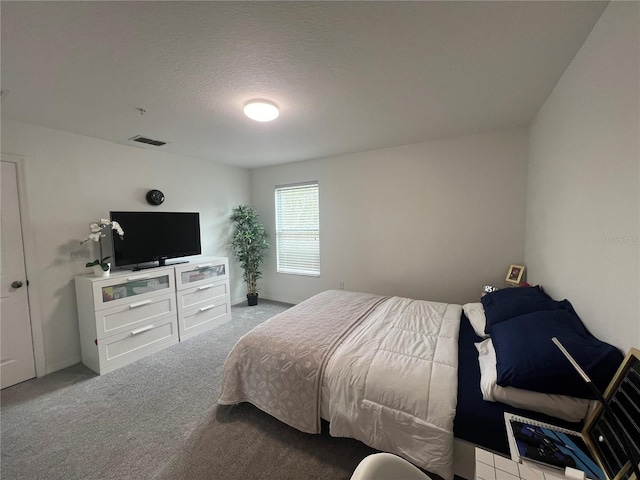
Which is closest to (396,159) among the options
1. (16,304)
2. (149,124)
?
(149,124)

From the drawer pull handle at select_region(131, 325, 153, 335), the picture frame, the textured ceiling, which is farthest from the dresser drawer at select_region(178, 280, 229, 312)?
the picture frame

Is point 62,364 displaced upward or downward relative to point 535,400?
downward

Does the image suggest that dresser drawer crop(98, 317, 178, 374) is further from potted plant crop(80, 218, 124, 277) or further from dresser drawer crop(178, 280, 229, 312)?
potted plant crop(80, 218, 124, 277)

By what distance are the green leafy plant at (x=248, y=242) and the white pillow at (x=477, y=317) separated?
3269mm

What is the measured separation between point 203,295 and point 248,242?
1.21 m

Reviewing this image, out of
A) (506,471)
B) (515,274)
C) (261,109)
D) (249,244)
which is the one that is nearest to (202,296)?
(249,244)

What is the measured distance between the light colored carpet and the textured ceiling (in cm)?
252

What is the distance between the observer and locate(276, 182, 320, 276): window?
4.29m

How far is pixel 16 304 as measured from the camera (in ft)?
8.02

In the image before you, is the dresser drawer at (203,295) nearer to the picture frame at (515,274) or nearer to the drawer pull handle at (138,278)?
the drawer pull handle at (138,278)

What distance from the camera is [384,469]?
0.74 m

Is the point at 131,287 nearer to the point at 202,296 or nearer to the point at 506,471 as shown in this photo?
the point at 202,296

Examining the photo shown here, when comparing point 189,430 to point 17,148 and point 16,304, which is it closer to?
point 16,304

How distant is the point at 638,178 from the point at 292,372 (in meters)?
2.05
